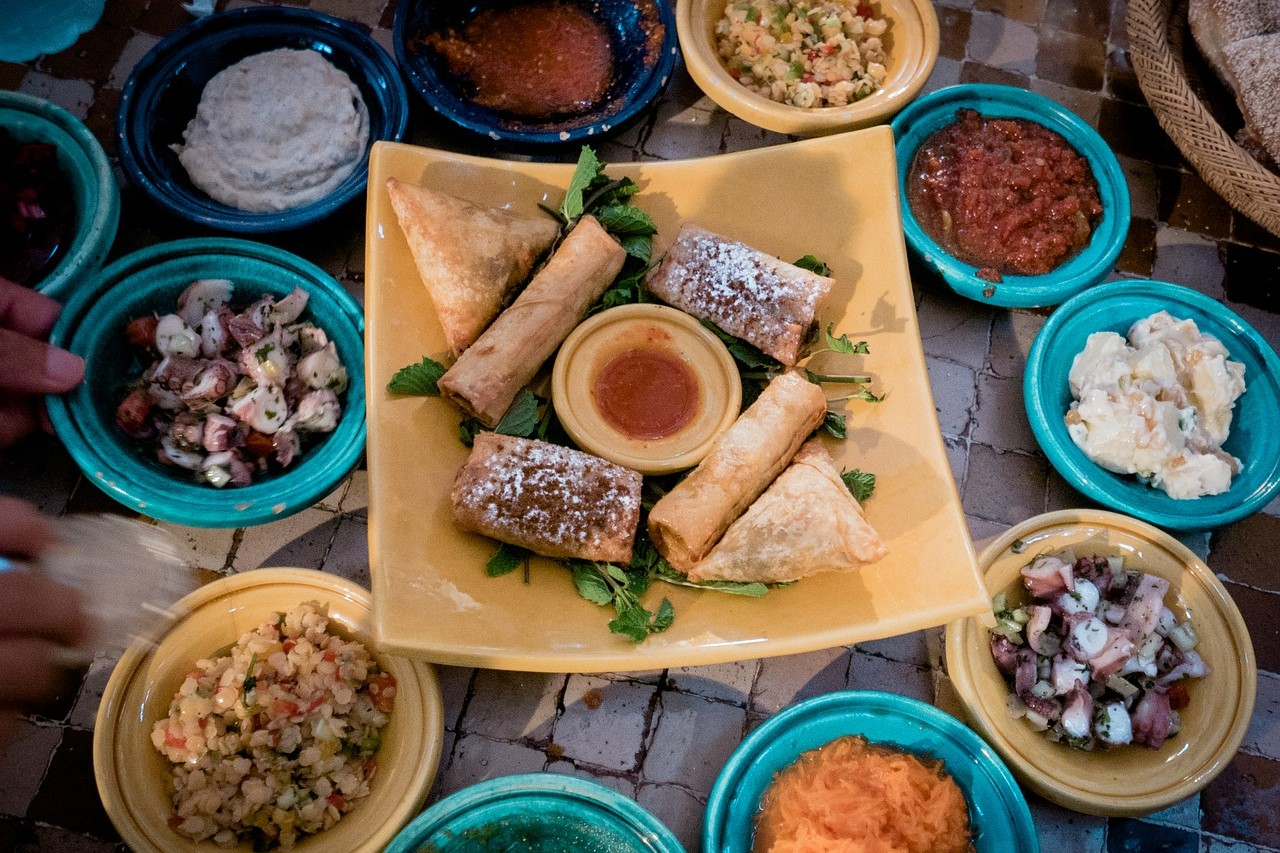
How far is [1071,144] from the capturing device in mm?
4051

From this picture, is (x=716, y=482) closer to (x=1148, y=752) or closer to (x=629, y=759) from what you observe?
(x=629, y=759)

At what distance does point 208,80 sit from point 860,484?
3.05 metres

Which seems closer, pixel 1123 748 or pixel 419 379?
pixel 419 379

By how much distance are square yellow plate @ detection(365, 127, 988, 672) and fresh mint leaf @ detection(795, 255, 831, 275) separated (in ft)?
0.21

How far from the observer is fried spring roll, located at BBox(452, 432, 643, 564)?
2.92 meters

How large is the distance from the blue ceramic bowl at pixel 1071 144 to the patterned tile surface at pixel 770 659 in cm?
29

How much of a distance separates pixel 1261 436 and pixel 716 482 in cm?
228

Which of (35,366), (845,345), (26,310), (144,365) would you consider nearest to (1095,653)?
(845,345)

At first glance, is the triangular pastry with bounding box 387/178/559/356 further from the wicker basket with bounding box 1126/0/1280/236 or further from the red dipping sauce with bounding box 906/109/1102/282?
the wicker basket with bounding box 1126/0/1280/236

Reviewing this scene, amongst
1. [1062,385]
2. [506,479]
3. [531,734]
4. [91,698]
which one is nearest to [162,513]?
[91,698]

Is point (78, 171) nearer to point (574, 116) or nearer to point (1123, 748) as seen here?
point (574, 116)

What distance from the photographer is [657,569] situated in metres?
3.10

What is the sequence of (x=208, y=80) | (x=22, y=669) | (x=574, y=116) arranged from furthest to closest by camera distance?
(x=574, y=116), (x=208, y=80), (x=22, y=669)

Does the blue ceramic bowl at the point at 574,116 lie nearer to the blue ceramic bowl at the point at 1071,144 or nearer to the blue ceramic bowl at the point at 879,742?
the blue ceramic bowl at the point at 1071,144
